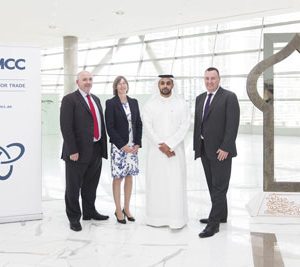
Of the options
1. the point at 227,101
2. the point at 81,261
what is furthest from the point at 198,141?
the point at 81,261

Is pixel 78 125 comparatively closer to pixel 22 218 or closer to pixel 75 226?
pixel 75 226

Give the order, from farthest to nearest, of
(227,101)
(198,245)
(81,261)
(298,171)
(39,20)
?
(39,20) < (298,171) < (227,101) < (198,245) < (81,261)

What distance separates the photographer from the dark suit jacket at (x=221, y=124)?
3.74 metres

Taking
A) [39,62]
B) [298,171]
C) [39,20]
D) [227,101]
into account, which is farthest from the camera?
[39,20]

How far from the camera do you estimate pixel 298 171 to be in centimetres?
446

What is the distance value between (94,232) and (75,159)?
72 cm

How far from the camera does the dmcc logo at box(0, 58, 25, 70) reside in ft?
13.1

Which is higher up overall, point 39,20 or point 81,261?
point 39,20

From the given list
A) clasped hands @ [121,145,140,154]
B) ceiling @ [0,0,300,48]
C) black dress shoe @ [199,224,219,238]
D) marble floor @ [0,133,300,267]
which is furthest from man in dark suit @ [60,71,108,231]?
ceiling @ [0,0,300,48]

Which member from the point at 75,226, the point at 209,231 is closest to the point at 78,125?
the point at 75,226

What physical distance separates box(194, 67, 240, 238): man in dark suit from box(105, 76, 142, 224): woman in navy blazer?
28.4 inches

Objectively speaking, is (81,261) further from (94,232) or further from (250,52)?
(250,52)

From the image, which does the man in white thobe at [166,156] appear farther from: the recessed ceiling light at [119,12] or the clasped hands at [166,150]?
the recessed ceiling light at [119,12]

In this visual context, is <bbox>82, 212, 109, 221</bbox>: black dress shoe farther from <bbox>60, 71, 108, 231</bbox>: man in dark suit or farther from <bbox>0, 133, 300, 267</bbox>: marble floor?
<bbox>60, 71, 108, 231</bbox>: man in dark suit
